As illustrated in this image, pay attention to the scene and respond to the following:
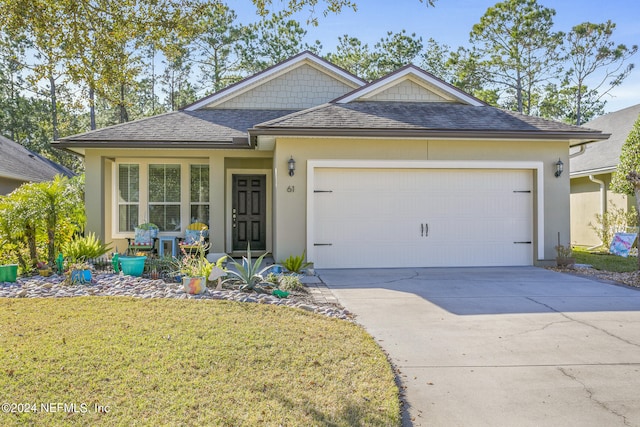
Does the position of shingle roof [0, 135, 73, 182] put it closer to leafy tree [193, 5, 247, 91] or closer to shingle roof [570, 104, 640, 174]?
leafy tree [193, 5, 247, 91]

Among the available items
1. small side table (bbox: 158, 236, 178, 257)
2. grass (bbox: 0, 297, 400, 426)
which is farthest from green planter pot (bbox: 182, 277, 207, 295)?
small side table (bbox: 158, 236, 178, 257)

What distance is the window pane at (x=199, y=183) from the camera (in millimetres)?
12164

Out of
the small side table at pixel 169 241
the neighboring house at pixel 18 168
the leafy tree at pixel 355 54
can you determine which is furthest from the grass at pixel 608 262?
the leafy tree at pixel 355 54

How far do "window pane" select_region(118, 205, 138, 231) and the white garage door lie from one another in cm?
506

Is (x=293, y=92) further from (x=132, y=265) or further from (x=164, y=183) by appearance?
(x=132, y=265)

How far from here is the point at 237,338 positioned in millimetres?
4742

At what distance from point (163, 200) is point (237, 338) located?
812 centimetres

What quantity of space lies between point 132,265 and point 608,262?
429 inches

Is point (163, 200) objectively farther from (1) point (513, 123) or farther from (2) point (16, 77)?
(2) point (16, 77)

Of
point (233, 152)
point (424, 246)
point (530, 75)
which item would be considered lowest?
point (424, 246)

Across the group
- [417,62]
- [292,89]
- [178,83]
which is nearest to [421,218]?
[292,89]

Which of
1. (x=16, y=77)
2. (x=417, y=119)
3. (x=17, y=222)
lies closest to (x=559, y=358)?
(x=417, y=119)

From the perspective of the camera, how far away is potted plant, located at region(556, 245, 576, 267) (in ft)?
32.7

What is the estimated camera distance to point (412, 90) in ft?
38.6
